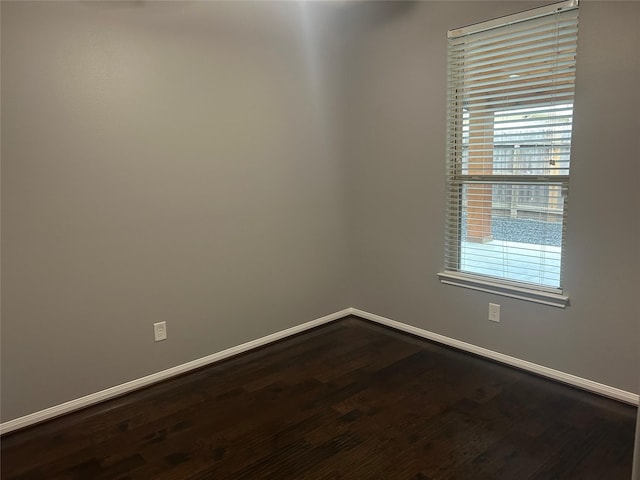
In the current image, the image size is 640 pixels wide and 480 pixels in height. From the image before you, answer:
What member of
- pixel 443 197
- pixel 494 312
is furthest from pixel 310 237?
pixel 494 312

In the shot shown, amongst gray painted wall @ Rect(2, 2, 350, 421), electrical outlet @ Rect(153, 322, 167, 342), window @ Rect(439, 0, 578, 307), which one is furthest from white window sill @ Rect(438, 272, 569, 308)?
electrical outlet @ Rect(153, 322, 167, 342)

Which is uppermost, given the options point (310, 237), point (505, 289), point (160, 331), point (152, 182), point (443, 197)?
point (152, 182)

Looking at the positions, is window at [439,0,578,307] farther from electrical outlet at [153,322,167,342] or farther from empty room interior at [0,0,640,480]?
electrical outlet at [153,322,167,342]

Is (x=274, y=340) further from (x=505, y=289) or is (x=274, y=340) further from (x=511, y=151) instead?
(x=511, y=151)

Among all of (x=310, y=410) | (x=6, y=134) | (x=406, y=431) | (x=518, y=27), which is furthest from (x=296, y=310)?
(x=518, y=27)

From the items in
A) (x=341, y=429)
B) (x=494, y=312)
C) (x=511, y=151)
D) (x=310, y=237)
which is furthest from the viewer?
(x=310, y=237)

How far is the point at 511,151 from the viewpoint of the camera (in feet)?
9.20

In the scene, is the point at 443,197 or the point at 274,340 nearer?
the point at 443,197

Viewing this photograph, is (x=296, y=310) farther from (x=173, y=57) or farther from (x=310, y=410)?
(x=173, y=57)

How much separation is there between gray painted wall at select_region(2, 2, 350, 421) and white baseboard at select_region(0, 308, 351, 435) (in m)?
0.04

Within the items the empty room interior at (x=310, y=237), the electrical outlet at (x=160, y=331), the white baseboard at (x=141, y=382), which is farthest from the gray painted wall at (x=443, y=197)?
the electrical outlet at (x=160, y=331)

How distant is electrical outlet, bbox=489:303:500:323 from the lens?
9.76 ft

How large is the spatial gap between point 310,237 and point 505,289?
1410mm

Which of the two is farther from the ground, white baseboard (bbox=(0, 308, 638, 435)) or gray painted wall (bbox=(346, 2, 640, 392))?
gray painted wall (bbox=(346, 2, 640, 392))
